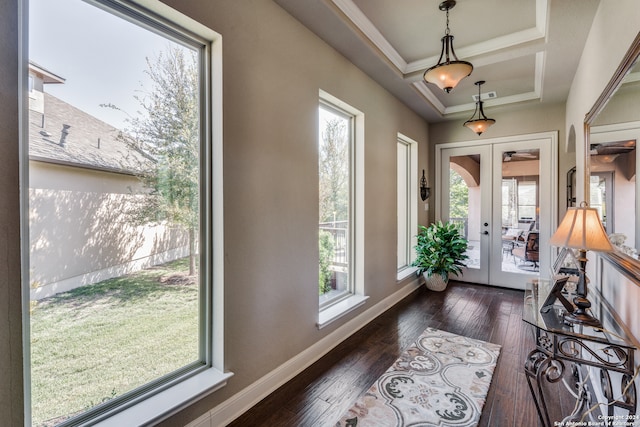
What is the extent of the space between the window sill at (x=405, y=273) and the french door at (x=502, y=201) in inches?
45.2

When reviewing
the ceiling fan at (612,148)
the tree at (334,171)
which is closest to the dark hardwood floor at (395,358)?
the tree at (334,171)

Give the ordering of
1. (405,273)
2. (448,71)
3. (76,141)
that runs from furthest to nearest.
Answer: (405,273), (448,71), (76,141)

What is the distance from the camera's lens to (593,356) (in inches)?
66.2

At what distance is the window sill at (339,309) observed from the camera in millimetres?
2705

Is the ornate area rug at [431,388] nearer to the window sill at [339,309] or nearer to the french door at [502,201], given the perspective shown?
the window sill at [339,309]

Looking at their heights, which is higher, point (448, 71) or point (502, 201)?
point (448, 71)

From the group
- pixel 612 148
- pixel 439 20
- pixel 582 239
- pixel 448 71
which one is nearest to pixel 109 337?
pixel 582 239

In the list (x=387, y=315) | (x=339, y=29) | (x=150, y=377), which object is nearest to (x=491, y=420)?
(x=387, y=315)

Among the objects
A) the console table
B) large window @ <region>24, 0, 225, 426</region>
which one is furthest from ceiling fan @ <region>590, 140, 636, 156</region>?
large window @ <region>24, 0, 225, 426</region>

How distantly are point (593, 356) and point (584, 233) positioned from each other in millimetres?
709

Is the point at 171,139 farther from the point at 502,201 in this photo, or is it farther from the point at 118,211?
the point at 502,201

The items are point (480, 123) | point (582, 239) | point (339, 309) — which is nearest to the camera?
point (582, 239)

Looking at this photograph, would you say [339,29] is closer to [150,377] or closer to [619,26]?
[619,26]

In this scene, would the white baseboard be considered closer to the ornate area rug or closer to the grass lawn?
the grass lawn
